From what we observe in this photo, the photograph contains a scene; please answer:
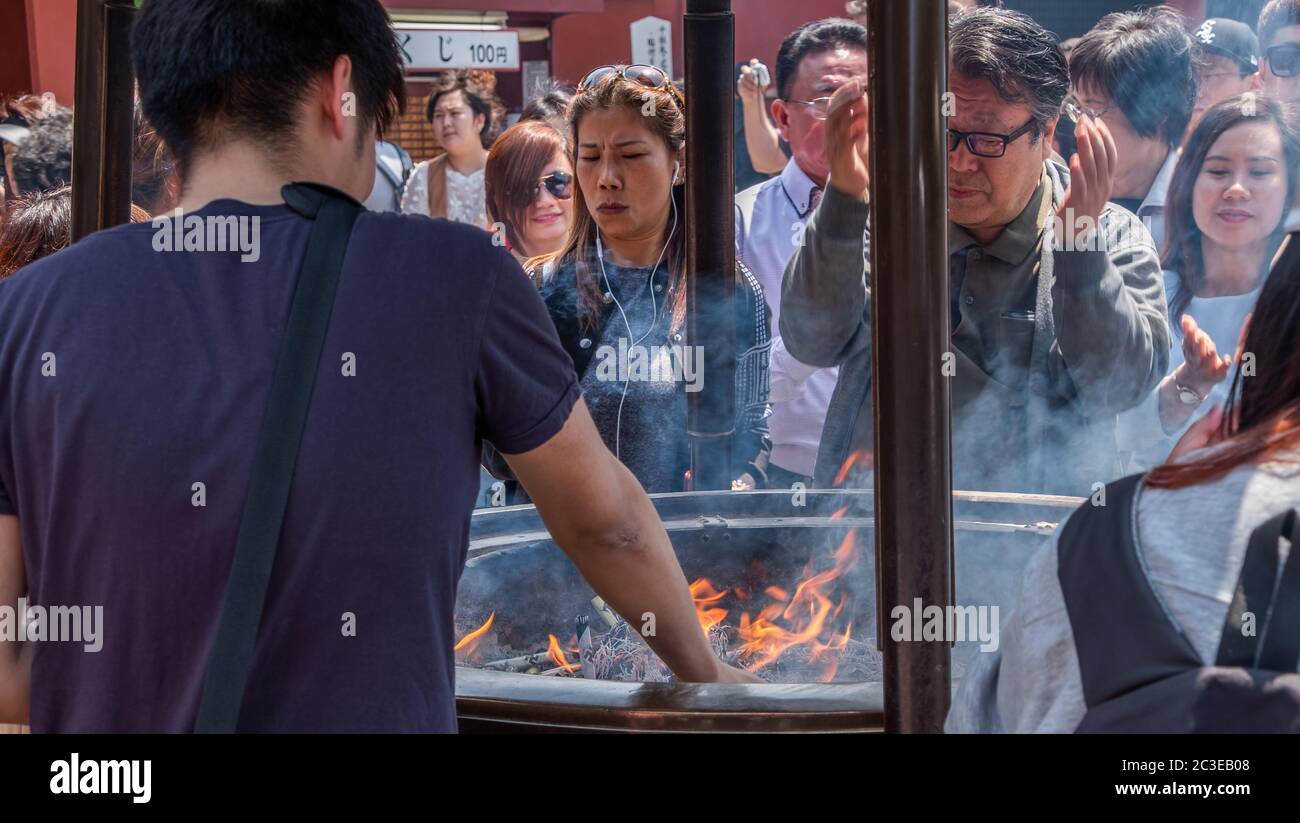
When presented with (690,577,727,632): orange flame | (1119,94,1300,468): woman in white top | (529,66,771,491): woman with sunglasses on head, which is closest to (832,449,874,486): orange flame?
(529,66,771,491): woman with sunglasses on head

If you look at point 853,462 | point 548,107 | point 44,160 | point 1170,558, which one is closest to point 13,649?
point 1170,558

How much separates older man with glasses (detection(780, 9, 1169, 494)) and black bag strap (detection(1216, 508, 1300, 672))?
2116 mm

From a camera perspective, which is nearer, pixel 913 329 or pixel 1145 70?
pixel 913 329

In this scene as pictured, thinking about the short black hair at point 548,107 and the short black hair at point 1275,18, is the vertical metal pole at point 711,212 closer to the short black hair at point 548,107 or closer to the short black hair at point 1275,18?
the short black hair at point 548,107

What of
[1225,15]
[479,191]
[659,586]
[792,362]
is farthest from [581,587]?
[479,191]

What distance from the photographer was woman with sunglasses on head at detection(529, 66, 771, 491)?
3682 millimetres

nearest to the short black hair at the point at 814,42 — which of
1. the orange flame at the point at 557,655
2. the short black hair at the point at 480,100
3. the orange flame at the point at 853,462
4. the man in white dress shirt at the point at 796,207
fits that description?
the man in white dress shirt at the point at 796,207

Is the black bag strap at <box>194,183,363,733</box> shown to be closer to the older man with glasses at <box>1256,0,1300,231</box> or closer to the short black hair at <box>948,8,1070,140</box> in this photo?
the short black hair at <box>948,8,1070,140</box>

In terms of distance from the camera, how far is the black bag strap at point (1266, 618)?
1.03 metres

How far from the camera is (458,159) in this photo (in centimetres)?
689

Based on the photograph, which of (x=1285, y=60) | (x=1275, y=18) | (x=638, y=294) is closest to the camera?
(x=638, y=294)

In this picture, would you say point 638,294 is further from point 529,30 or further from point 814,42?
point 529,30

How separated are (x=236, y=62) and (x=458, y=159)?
5574 mm
